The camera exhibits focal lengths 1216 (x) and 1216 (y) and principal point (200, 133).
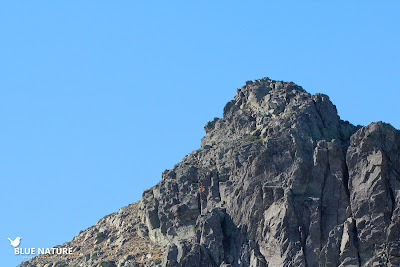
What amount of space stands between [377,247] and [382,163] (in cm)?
1573

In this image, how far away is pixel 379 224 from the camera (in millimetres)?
192000

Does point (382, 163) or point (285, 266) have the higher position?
point (382, 163)

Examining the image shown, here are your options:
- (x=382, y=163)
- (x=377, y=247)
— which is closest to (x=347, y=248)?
(x=377, y=247)

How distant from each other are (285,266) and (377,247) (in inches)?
603

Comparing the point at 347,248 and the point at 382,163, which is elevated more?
the point at 382,163

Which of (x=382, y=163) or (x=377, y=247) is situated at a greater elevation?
(x=382, y=163)

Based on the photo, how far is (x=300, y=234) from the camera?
651ft

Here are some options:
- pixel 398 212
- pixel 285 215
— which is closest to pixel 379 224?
pixel 398 212

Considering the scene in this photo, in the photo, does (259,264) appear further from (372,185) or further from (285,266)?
(372,185)

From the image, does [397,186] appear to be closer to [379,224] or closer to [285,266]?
[379,224]

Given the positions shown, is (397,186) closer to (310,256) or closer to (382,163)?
(382,163)

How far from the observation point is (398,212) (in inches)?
7515

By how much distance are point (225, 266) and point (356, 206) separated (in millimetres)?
23420

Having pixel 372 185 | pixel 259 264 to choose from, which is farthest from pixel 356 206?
pixel 259 264
